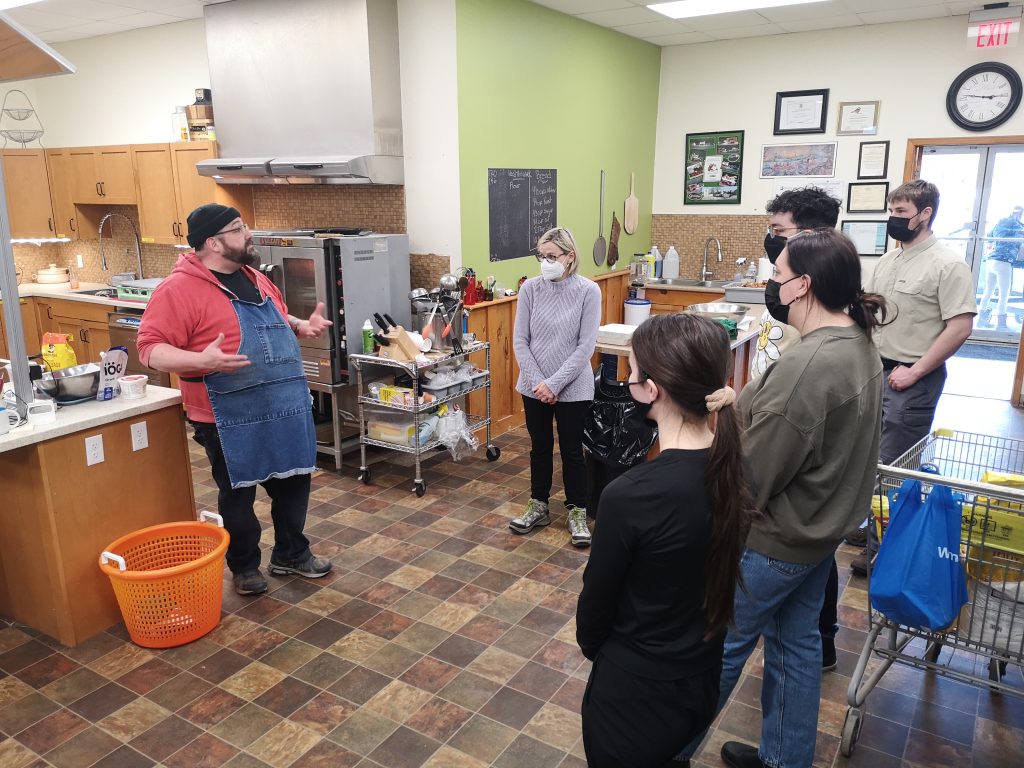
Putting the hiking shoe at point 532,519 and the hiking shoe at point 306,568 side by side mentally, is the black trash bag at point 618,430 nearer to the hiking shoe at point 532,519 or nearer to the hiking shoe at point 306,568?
the hiking shoe at point 532,519

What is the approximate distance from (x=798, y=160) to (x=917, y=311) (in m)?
3.80

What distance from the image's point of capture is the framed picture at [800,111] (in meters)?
6.59

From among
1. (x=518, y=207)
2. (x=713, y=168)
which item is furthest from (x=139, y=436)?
(x=713, y=168)

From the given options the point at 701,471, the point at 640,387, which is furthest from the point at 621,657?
the point at 640,387

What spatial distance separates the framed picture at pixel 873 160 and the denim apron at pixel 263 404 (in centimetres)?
542

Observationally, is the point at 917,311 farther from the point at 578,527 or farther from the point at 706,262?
the point at 706,262

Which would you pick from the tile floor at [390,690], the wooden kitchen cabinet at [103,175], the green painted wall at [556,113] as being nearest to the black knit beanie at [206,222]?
the tile floor at [390,690]

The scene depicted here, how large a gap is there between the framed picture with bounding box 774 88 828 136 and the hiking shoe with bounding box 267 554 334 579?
5.62 metres

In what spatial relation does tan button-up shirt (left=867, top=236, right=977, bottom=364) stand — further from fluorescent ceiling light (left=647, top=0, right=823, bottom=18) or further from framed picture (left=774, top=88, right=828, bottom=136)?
framed picture (left=774, top=88, right=828, bottom=136)

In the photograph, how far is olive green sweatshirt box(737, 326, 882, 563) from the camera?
1.80 meters

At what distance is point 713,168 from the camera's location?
23.5ft

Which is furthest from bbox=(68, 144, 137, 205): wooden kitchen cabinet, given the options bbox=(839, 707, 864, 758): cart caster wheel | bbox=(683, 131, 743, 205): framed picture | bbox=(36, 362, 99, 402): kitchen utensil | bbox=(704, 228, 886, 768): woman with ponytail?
bbox=(839, 707, 864, 758): cart caster wheel

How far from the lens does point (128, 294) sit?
5934 mm

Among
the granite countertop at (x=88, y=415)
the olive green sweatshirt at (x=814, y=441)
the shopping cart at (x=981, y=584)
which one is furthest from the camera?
the granite countertop at (x=88, y=415)
